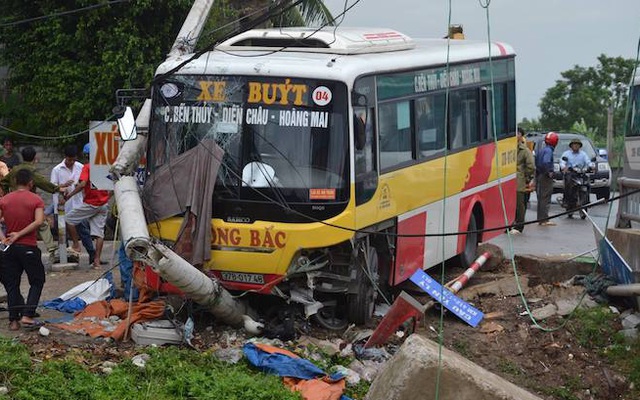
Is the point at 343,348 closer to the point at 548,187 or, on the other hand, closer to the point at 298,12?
the point at 548,187

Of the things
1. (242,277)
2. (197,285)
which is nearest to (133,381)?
(197,285)

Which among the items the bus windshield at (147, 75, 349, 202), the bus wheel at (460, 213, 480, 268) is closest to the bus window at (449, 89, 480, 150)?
the bus wheel at (460, 213, 480, 268)

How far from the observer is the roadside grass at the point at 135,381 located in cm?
826

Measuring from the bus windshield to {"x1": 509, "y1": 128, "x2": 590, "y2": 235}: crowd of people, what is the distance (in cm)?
805

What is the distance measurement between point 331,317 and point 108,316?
2.31 meters

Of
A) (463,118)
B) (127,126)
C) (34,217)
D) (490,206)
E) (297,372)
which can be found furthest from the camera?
(490,206)

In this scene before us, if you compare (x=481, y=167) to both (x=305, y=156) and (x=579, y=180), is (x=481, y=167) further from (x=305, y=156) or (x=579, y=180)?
(x=579, y=180)

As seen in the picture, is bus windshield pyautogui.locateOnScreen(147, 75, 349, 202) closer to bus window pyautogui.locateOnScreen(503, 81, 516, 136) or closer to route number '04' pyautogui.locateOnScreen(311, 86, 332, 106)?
route number '04' pyautogui.locateOnScreen(311, 86, 332, 106)

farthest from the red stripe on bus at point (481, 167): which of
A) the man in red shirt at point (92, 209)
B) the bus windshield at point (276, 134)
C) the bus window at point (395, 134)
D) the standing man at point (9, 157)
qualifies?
the standing man at point (9, 157)

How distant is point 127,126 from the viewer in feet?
33.4

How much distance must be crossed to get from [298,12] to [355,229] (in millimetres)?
12503

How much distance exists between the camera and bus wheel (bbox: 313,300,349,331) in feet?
35.6

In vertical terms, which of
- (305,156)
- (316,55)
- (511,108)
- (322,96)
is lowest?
(511,108)

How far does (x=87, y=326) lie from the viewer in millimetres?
10469
